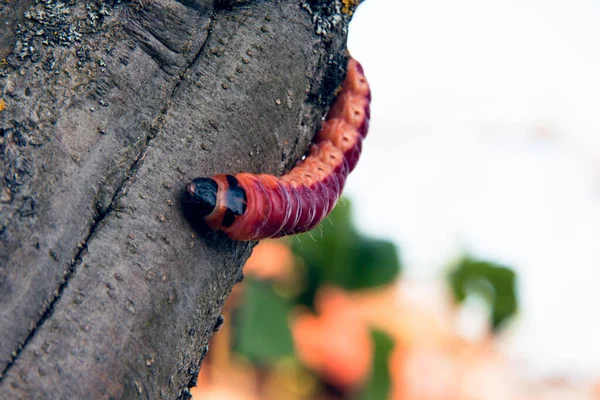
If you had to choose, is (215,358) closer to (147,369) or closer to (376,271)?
(376,271)

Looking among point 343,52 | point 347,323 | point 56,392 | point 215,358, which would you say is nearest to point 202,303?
point 56,392

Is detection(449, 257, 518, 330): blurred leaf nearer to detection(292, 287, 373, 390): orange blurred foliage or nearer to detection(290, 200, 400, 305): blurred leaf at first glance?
detection(290, 200, 400, 305): blurred leaf

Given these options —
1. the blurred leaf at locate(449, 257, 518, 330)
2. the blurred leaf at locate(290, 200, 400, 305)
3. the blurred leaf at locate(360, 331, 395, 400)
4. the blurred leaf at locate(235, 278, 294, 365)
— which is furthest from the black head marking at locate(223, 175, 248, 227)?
the blurred leaf at locate(449, 257, 518, 330)

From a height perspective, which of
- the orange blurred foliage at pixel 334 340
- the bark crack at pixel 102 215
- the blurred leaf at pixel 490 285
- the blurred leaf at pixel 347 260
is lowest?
the orange blurred foliage at pixel 334 340

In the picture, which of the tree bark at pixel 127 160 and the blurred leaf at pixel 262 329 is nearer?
the tree bark at pixel 127 160

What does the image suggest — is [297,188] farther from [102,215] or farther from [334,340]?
[334,340]

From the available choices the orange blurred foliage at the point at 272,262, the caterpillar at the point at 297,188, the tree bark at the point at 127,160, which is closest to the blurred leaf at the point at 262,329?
the orange blurred foliage at the point at 272,262

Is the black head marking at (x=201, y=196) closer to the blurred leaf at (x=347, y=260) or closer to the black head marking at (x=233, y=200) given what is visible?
the black head marking at (x=233, y=200)
